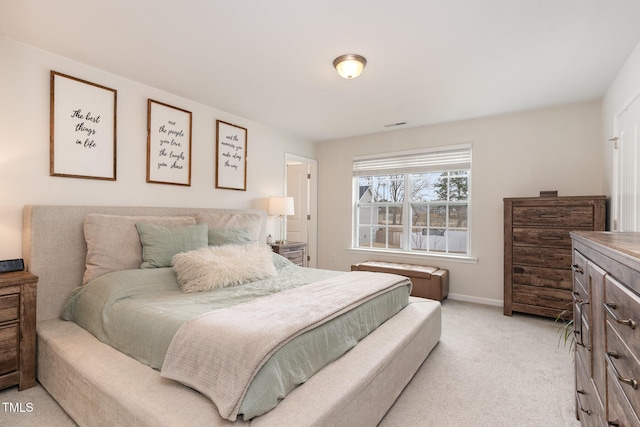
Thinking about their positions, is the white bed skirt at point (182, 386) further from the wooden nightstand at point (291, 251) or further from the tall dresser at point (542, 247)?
the wooden nightstand at point (291, 251)

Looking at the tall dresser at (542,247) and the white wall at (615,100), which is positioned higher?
the white wall at (615,100)

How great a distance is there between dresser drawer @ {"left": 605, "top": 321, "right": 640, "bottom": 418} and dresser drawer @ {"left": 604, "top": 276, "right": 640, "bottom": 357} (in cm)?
2

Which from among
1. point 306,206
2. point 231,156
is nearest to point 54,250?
point 231,156

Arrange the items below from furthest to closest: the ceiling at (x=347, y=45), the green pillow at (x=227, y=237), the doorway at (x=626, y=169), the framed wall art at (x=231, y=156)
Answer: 1. the framed wall art at (x=231, y=156)
2. the green pillow at (x=227, y=237)
3. the doorway at (x=626, y=169)
4. the ceiling at (x=347, y=45)

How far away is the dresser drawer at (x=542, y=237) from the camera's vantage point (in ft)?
10.8

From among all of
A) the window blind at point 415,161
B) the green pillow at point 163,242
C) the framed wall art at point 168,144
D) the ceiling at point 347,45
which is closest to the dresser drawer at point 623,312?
the ceiling at point 347,45

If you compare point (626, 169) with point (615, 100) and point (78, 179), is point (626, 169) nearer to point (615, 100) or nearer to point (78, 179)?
point (615, 100)

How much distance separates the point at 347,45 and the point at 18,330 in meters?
2.94

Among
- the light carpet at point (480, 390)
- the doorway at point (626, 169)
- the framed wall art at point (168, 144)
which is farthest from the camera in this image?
the framed wall art at point (168, 144)

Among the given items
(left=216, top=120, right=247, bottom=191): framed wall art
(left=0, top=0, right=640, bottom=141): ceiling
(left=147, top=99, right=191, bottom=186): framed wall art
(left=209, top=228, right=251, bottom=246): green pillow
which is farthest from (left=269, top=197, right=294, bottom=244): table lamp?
(left=0, top=0, right=640, bottom=141): ceiling

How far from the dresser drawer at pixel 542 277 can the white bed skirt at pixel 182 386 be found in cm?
197

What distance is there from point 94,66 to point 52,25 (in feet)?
1.99

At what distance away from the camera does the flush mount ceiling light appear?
97.3 inches

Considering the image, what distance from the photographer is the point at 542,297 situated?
11.2 feet
